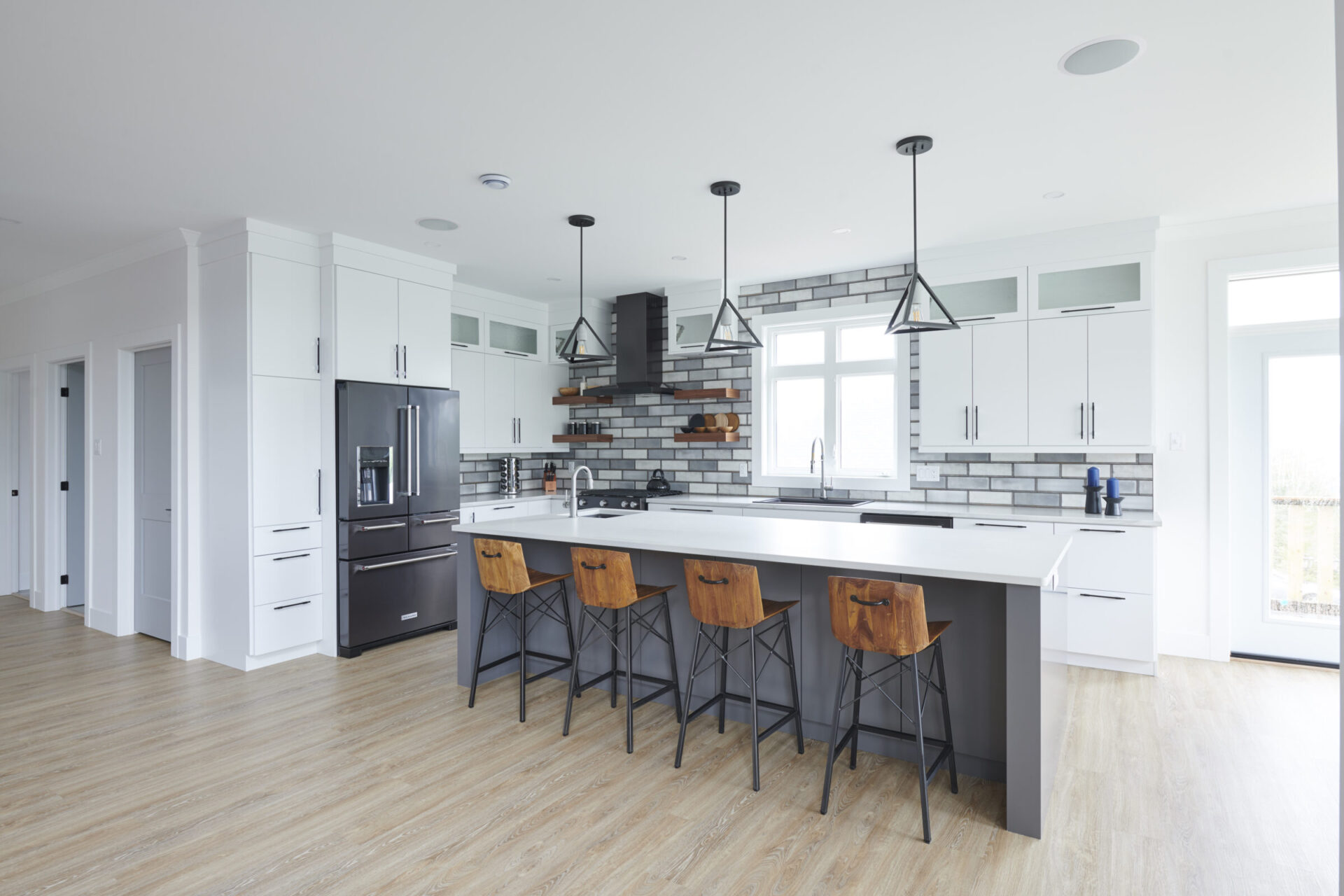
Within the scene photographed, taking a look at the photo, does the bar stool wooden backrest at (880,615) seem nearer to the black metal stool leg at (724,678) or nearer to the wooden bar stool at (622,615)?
the black metal stool leg at (724,678)

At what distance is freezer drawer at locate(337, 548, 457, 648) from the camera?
15.1 feet

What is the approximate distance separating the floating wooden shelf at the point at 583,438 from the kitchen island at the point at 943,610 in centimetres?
280

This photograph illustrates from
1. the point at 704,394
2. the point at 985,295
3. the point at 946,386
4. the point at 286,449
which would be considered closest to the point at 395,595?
the point at 286,449

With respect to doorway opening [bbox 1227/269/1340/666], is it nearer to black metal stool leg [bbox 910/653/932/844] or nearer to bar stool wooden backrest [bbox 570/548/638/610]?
black metal stool leg [bbox 910/653/932/844]

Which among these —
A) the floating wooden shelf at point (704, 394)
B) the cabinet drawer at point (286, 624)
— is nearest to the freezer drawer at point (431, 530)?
the cabinet drawer at point (286, 624)

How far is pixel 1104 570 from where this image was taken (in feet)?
14.1

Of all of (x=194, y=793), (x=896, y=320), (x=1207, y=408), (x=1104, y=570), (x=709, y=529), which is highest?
(x=896, y=320)

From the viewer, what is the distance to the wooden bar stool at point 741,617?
9.12ft

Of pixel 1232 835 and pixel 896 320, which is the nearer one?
pixel 1232 835

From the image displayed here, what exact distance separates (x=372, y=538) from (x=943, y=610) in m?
3.52

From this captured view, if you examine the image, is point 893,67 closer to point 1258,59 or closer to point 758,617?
point 1258,59

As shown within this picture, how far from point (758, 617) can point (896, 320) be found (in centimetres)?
151

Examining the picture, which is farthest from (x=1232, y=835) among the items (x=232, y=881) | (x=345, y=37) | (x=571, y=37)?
(x=345, y=37)

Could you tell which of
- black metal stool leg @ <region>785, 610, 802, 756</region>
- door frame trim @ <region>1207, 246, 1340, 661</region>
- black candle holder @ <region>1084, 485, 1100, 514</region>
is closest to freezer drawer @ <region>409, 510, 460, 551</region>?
black metal stool leg @ <region>785, 610, 802, 756</region>
